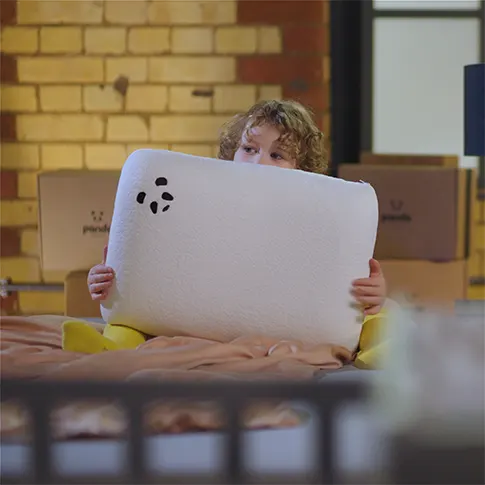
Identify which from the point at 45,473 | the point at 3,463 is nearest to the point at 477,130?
the point at 3,463

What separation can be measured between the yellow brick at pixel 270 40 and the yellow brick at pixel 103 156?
0.62 meters

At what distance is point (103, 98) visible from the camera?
10.6 ft

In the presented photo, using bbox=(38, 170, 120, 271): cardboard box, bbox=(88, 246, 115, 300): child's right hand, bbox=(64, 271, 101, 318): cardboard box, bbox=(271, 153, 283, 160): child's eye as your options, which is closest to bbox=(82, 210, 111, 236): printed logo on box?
bbox=(38, 170, 120, 271): cardboard box

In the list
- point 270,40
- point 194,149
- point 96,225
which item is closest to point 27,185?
point 194,149

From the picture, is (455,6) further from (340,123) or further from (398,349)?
(398,349)

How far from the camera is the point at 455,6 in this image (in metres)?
3.33

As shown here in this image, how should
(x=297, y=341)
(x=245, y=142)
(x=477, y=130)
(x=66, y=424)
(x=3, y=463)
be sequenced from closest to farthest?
(x=3, y=463)
(x=66, y=424)
(x=297, y=341)
(x=245, y=142)
(x=477, y=130)

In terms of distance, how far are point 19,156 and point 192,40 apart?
76 centimetres

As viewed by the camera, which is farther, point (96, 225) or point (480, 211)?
point (480, 211)

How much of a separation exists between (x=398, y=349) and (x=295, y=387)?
63 millimetres

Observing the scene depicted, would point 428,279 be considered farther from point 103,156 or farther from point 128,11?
point 128,11

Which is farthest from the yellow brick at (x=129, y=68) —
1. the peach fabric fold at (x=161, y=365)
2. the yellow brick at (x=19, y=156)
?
the peach fabric fold at (x=161, y=365)

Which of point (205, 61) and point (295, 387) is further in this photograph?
point (205, 61)

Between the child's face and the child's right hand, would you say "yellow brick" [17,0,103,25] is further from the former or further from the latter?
the child's right hand
